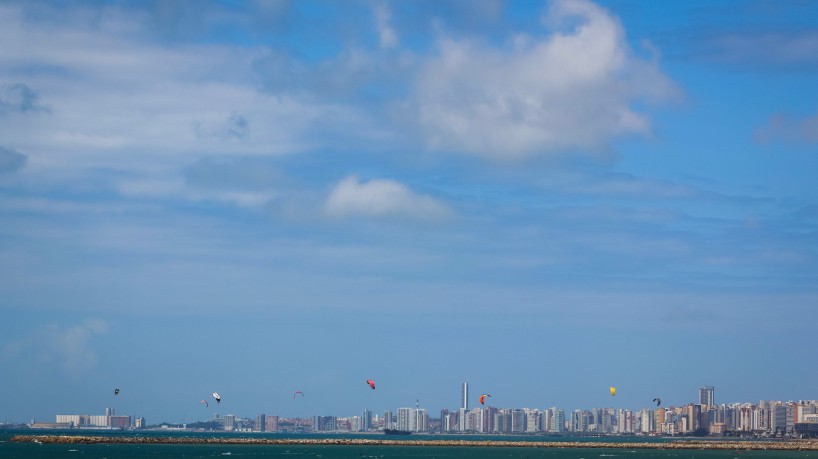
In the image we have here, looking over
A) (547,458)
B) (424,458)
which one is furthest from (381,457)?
(547,458)

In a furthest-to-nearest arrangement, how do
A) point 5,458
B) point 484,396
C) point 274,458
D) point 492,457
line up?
point 484,396 → point 492,457 → point 274,458 → point 5,458

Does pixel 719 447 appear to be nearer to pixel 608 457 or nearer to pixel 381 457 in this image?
pixel 608 457

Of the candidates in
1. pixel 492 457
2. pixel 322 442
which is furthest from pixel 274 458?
pixel 322 442

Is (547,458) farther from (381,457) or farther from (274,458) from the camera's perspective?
(274,458)

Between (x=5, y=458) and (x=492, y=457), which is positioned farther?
(x=492, y=457)

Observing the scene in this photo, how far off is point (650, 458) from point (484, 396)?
856 inches

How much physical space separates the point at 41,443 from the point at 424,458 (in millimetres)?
60035

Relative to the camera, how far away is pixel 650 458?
11625 cm

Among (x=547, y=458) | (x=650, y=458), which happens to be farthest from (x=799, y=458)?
(x=547, y=458)

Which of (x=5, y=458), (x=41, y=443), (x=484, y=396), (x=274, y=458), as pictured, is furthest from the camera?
(x=41, y=443)

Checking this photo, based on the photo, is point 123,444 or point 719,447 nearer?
point 123,444

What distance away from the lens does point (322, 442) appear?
164375 millimetres

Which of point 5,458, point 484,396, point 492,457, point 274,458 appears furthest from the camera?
point 484,396

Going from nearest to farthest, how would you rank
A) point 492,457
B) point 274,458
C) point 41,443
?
1. point 274,458
2. point 492,457
3. point 41,443
